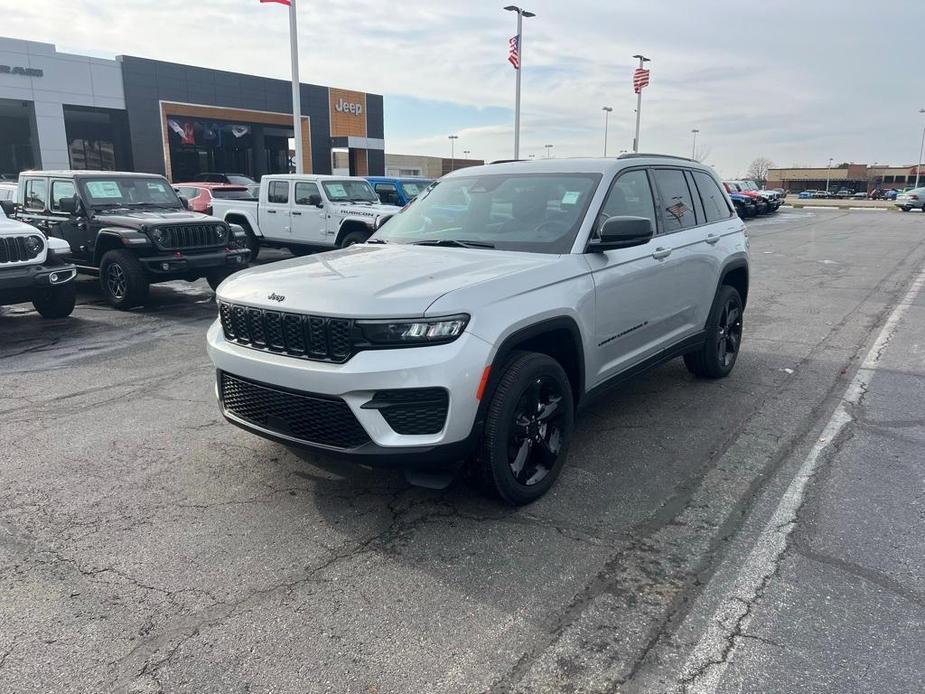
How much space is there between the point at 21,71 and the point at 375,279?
33471 millimetres

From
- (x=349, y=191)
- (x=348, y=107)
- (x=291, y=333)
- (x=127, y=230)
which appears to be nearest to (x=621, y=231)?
(x=291, y=333)

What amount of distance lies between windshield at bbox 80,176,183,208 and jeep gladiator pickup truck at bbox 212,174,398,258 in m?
2.54

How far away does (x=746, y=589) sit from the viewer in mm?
3096

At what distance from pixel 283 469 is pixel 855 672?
3089 millimetres

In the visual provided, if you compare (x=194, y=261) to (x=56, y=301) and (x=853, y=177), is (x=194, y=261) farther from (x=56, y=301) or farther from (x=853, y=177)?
(x=853, y=177)

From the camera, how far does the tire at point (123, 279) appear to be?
954 cm

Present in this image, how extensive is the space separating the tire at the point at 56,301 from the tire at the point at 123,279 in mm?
693

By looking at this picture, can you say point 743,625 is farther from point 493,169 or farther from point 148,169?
point 148,169

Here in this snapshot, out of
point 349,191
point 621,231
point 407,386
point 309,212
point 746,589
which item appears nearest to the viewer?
point 746,589

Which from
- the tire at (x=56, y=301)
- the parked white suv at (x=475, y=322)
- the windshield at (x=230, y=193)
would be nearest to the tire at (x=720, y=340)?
the parked white suv at (x=475, y=322)

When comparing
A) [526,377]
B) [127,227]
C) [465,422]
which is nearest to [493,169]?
[526,377]

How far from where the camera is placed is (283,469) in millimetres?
4328

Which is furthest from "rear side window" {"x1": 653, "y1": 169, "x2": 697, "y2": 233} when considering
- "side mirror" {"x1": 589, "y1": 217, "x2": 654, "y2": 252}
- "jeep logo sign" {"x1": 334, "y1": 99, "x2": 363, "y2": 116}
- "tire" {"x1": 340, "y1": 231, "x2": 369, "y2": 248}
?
"jeep logo sign" {"x1": 334, "y1": 99, "x2": 363, "y2": 116}

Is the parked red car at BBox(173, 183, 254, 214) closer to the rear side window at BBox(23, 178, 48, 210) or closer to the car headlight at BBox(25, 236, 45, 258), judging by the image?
the rear side window at BBox(23, 178, 48, 210)
